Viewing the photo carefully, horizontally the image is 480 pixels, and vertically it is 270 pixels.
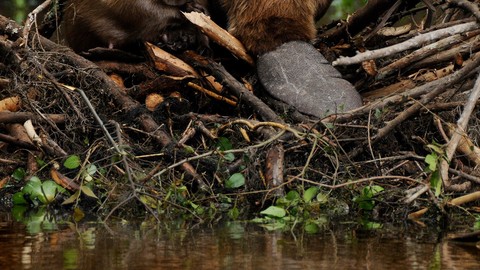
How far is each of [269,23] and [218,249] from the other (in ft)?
7.07

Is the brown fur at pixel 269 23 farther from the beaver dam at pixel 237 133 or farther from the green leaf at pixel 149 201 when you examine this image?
the green leaf at pixel 149 201

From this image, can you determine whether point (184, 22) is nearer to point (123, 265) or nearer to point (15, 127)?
point (15, 127)

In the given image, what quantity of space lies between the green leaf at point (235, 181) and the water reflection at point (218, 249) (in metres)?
0.49

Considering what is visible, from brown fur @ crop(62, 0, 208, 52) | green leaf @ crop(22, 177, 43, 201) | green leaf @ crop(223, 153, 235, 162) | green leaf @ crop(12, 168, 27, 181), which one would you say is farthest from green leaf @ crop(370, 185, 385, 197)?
green leaf @ crop(12, 168, 27, 181)

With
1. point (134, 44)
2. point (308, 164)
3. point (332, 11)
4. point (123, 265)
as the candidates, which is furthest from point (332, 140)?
point (332, 11)

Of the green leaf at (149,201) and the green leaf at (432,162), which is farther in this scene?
the green leaf at (149,201)

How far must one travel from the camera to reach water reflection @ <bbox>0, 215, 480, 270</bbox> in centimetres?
296

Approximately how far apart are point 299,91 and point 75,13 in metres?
1.32

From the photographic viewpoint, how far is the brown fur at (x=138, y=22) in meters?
5.31

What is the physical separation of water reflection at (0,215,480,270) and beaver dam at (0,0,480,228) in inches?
9.9

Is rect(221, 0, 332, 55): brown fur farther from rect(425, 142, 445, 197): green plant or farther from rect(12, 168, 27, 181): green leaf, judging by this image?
rect(425, 142, 445, 197): green plant

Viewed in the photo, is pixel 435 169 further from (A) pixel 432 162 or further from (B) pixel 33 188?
(B) pixel 33 188

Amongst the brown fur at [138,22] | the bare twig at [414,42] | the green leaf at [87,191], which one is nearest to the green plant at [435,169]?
the bare twig at [414,42]

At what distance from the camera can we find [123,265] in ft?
9.59
